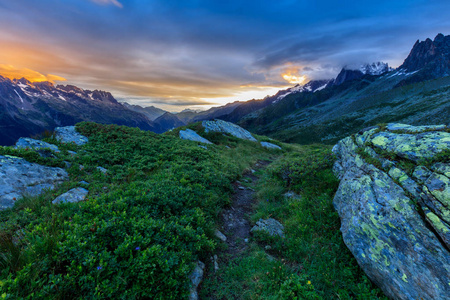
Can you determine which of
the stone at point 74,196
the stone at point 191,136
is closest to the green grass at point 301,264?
the stone at point 74,196

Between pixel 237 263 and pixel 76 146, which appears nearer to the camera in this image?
pixel 237 263

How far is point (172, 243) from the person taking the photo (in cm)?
512

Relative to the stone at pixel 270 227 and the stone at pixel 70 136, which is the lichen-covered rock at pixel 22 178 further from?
the stone at pixel 270 227

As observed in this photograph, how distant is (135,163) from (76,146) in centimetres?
447

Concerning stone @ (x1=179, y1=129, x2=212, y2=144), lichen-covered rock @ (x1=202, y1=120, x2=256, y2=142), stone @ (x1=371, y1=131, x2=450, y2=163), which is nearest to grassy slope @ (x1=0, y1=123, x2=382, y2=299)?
stone @ (x1=371, y1=131, x2=450, y2=163)

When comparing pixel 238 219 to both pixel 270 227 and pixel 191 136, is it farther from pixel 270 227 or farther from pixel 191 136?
pixel 191 136

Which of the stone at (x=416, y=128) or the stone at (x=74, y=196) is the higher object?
the stone at (x=416, y=128)

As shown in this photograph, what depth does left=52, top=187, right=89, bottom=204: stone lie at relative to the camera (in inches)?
273

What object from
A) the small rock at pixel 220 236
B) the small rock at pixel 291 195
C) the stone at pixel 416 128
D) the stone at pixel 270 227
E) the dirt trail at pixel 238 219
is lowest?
the dirt trail at pixel 238 219

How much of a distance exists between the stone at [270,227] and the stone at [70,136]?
44.0ft

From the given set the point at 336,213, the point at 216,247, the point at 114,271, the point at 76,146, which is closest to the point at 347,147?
the point at 336,213

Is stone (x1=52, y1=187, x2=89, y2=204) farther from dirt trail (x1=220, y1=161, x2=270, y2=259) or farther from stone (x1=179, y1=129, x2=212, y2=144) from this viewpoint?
stone (x1=179, y1=129, x2=212, y2=144)

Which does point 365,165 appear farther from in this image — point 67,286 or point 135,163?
point 135,163

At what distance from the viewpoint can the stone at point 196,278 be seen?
181 inches
